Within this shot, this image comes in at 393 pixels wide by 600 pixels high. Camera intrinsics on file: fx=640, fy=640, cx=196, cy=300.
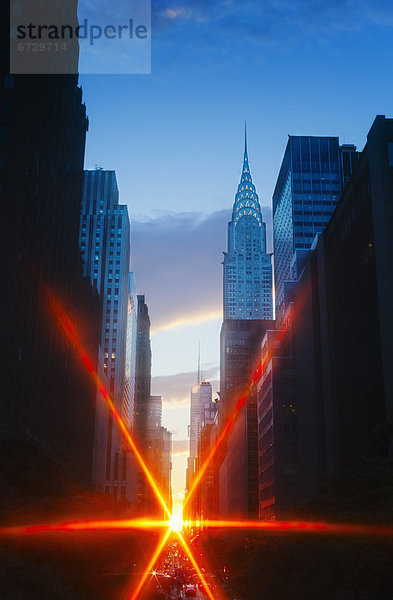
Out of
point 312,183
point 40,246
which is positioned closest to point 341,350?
point 40,246

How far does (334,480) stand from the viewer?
39125mm

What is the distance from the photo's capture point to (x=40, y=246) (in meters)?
84.8

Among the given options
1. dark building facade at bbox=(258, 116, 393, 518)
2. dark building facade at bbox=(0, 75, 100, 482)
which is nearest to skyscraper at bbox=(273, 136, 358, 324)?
dark building facade at bbox=(258, 116, 393, 518)

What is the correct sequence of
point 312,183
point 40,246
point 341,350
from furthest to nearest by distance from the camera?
point 312,183 → point 40,246 → point 341,350

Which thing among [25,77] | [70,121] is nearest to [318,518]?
[25,77]

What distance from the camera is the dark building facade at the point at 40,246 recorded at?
74062 millimetres

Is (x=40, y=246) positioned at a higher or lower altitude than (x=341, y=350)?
higher

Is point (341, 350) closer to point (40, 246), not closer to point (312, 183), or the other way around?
point (40, 246)

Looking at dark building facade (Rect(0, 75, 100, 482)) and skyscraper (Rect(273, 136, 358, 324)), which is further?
skyscraper (Rect(273, 136, 358, 324))

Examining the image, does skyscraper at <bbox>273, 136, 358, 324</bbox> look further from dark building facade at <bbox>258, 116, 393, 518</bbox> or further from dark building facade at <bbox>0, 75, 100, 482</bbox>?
dark building facade at <bbox>0, 75, 100, 482</bbox>

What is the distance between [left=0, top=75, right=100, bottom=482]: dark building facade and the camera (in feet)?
243

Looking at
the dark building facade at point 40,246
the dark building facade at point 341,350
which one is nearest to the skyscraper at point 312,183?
the dark building facade at point 341,350

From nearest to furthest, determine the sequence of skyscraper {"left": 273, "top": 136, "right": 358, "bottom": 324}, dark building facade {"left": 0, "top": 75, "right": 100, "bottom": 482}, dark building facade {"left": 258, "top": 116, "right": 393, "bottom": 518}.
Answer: dark building facade {"left": 258, "top": 116, "right": 393, "bottom": 518}, dark building facade {"left": 0, "top": 75, "right": 100, "bottom": 482}, skyscraper {"left": 273, "top": 136, "right": 358, "bottom": 324}

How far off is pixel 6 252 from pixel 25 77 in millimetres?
24179
